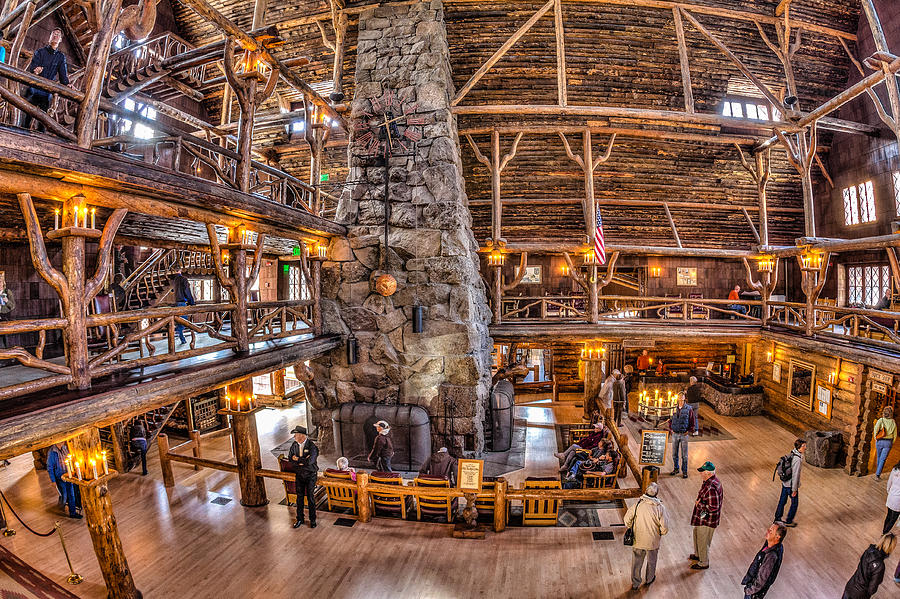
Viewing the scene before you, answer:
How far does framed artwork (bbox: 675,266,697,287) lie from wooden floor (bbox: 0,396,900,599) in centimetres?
974

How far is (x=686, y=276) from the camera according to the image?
18.6 meters

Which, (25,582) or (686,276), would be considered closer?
(25,582)

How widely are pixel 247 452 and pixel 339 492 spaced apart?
2.03m

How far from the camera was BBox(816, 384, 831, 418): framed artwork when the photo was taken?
40.2 feet

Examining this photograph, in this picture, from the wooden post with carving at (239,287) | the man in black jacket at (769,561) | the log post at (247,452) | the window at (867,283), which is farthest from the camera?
the window at (867,283)

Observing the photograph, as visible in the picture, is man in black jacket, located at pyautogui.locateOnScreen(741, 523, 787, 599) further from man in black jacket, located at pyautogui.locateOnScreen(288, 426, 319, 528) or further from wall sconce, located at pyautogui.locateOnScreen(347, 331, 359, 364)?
wall sconce, located at pyautogui.locateOnScreen(347, 331, 359, 364)

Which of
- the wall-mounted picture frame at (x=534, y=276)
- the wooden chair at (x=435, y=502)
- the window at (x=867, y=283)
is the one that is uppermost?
the wall-mounted picture frame at (x=534, y=276)

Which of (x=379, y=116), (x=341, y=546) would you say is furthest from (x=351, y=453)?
(x=379, y=116)

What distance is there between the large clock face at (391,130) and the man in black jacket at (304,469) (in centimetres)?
726

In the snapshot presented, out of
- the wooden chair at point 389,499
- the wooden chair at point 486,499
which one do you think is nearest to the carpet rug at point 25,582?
the wooden chair at point 389,499

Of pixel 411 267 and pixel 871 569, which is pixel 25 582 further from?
pixel 871 569

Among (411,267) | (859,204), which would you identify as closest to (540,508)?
(411,267)

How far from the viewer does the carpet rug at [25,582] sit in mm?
6289

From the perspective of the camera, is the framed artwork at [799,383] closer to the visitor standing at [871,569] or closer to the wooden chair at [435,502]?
the visitor standing at [871,569]
